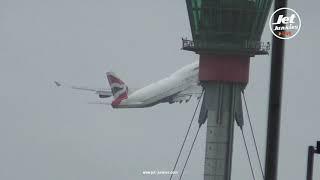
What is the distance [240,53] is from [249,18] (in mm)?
3145

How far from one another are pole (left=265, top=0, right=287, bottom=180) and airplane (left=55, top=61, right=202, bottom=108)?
6397 centimetres

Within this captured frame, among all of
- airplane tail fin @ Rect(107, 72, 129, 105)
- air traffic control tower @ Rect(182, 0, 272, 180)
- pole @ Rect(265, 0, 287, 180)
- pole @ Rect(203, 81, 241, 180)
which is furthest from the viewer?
airplane tail fin @ Rect(107, 72, 129, 105)

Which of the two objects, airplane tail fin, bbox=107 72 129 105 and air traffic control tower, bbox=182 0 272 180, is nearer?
air traffic control tower, bbox=182 0 272 180

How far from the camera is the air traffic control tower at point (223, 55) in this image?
259 feet

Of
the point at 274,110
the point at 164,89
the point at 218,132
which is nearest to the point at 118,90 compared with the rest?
the point at 164,89

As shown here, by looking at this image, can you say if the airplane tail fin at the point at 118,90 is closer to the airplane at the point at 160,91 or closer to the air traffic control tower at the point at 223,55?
the airplane at the point at 160,91

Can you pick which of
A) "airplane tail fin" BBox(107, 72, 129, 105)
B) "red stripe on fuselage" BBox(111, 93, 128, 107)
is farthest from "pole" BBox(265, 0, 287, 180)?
"red stripe on fuselage" BBox(111, 93, 128, 107)

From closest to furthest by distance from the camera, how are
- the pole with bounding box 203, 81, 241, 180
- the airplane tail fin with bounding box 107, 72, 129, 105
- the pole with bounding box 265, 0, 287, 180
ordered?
the pole with bounding box 265, 0, 287, 180, the pole with bounding box 203, 81, 241, 180, the airplane tail fin with bounding box 107, 72, 129, 105

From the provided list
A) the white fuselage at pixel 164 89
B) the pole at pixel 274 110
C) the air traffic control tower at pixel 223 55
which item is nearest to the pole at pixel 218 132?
the air traffic control tower at pixel 223 55

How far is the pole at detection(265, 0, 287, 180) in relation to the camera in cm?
1825

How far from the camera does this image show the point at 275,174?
18234 mm

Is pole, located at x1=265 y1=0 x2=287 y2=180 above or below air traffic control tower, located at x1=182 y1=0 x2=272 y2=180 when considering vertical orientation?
above

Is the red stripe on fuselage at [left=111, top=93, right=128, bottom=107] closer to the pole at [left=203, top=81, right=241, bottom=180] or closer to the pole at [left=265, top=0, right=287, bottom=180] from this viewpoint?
the pole at [left=203, top=81, right=241, bottom=180]

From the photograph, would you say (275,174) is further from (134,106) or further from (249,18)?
(134,106)
